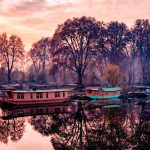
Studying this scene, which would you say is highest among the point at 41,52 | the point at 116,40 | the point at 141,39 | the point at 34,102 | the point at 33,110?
the point at 141,39

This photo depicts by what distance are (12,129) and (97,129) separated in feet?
28.9

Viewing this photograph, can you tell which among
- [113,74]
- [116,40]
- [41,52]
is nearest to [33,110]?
[113,74]

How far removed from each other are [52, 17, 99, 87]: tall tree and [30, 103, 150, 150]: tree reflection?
34.2 m

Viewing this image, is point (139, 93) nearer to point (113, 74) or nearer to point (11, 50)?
point (113, 74)

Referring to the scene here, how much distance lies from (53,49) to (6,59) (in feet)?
59.1

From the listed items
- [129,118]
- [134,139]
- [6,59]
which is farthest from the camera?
[6,59]

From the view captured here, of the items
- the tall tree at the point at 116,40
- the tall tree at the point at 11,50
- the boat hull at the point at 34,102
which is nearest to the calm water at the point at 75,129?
the boat hull at the point at 34,102

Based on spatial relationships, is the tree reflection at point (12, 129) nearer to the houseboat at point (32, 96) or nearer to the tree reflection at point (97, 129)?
the tree reflection at point (97, 129)

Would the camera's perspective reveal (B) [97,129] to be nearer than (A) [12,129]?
Yes

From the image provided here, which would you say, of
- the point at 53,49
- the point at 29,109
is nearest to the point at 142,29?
the point at 53,49

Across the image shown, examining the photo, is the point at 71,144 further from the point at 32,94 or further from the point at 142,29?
the point at 142,29

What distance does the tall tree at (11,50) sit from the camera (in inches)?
3667

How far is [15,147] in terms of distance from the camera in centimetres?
2745

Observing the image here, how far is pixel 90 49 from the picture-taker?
270 feet
